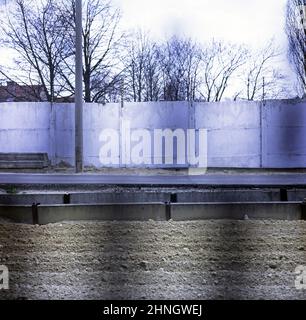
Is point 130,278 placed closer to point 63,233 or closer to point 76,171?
point 63,233

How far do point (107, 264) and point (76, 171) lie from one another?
3.88m

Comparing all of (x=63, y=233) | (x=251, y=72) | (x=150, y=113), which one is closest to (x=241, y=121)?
(x=150, y=113)

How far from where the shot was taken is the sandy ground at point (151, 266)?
1.47 metres

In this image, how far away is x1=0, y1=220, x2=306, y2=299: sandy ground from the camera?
147 cm

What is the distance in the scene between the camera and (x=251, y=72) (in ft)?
3.66

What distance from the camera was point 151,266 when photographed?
1.86 meters
